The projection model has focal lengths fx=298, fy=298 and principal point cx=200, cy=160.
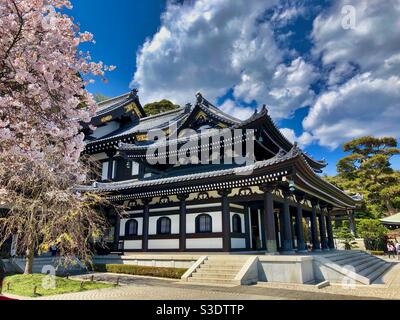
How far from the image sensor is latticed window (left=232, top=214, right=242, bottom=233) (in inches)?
681

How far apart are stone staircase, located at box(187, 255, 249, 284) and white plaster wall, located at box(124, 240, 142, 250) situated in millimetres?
6069

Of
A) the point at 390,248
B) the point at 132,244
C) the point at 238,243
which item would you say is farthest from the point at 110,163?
the point at 390,248

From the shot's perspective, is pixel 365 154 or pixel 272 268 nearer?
pixel 272 268

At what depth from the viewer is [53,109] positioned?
23.2ft

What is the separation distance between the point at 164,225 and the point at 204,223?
3044 millimetres

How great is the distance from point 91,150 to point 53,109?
18499 mm

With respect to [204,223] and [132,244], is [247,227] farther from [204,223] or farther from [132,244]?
[132,244]

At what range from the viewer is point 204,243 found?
16844 mm

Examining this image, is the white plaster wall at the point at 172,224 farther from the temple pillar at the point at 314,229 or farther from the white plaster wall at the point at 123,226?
the temple pillar at the point at 314,229

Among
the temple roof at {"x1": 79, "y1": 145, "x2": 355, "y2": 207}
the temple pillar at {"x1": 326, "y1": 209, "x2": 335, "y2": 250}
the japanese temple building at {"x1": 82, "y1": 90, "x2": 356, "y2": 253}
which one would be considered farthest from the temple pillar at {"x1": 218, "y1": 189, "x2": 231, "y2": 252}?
the temple pillar at {"x1": 326, "y1": 209, "x2": 335, "y2": 250}
